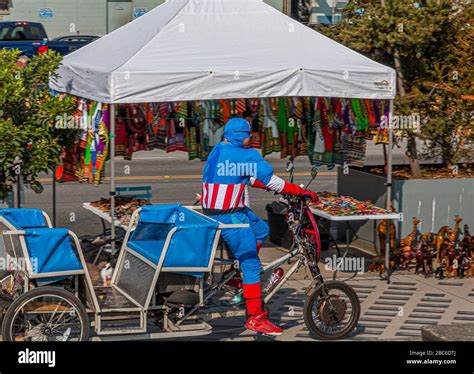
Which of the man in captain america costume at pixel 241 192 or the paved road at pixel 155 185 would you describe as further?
the paved road at pixel 155 185

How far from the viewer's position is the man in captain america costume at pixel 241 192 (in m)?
8.66

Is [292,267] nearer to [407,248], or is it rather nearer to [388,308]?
[388,308]

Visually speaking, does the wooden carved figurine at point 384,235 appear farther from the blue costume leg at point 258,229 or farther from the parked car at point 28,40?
the parked car at point 28,40

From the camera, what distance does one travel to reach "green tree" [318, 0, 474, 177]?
12.8m

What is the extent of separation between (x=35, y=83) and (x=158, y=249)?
Answer: 259 centimetres

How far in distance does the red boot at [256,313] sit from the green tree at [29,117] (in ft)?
8.46

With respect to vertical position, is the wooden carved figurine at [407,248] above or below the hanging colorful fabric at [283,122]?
below

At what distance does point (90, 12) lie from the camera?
135 ft

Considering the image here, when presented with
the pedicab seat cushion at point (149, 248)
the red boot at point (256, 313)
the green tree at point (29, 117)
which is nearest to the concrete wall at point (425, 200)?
the red boot at point (256, 313)

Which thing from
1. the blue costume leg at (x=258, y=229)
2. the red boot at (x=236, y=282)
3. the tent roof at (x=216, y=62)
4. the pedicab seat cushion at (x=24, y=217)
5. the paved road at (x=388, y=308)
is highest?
the tent roof at (x=216, y=62)

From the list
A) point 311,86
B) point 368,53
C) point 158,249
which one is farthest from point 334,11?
point 158,249

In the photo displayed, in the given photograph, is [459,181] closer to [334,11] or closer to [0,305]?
[0,305]

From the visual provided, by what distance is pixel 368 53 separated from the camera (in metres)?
13.4
